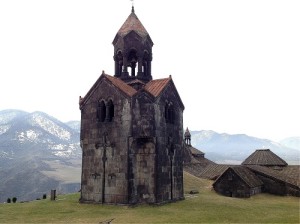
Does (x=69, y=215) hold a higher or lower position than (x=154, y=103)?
lower

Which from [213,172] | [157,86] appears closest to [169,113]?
[157,86]

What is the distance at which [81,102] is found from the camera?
1187 inches

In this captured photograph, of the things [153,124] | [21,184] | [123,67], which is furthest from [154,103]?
[21,184]

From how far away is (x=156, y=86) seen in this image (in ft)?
96.3

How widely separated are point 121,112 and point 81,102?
16.2ft

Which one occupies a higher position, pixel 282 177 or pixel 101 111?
pixel 101 111

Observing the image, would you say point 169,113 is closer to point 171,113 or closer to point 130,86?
point 171,113

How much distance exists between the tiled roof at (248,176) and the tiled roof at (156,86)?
1518 cm

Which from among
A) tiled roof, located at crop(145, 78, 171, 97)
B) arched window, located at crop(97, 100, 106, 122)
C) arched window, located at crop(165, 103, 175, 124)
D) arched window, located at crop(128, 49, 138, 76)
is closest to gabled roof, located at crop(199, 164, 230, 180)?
arched window, located at crop(165, 103, 175, 124)

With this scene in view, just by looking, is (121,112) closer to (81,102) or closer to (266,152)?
(81,102)

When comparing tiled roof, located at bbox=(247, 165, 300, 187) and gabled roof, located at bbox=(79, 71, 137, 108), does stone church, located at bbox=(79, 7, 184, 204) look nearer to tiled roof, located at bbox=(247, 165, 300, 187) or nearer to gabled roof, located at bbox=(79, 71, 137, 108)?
gabled roof, located at bbox=(79, 71, 137, 108)

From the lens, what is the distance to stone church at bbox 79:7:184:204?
86.9ft

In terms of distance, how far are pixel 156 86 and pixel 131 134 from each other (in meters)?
5.47

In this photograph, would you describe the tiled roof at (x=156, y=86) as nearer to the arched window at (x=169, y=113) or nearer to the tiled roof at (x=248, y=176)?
the arched window at (x=169, y=113)
